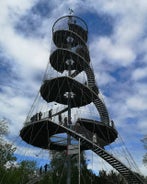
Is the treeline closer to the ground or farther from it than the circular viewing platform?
closer to the ground

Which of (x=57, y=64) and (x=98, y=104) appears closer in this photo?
(x=98, y=104)

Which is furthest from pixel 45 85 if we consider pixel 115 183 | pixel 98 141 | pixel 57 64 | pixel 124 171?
pixel 115 183

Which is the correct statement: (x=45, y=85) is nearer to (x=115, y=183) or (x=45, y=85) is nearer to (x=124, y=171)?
(x=124, y=171)

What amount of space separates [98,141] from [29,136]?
7387 mm

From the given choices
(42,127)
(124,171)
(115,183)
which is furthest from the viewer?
(115,183)

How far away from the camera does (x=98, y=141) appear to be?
2750 cm

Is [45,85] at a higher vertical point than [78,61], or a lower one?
lower

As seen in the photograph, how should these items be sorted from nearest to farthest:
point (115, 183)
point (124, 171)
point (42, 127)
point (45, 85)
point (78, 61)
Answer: point (124, 171) → point (42, 127) → point (45, 85) → point (78, 61) → point (115, 183)

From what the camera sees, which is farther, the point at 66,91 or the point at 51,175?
the point at 51,175

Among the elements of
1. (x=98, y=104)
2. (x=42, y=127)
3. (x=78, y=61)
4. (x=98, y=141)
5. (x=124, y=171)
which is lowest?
(x=124, y=171)

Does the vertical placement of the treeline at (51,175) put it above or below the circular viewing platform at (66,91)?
below

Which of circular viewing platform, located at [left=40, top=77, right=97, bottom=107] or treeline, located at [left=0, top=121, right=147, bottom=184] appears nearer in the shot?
circular viewing platform, located at [left=40, top=77, right=97, bottom=107]

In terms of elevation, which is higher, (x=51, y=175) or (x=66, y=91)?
(x=66, y=91)

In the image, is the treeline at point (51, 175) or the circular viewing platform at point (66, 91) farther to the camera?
the treeline at point (51, 175)
